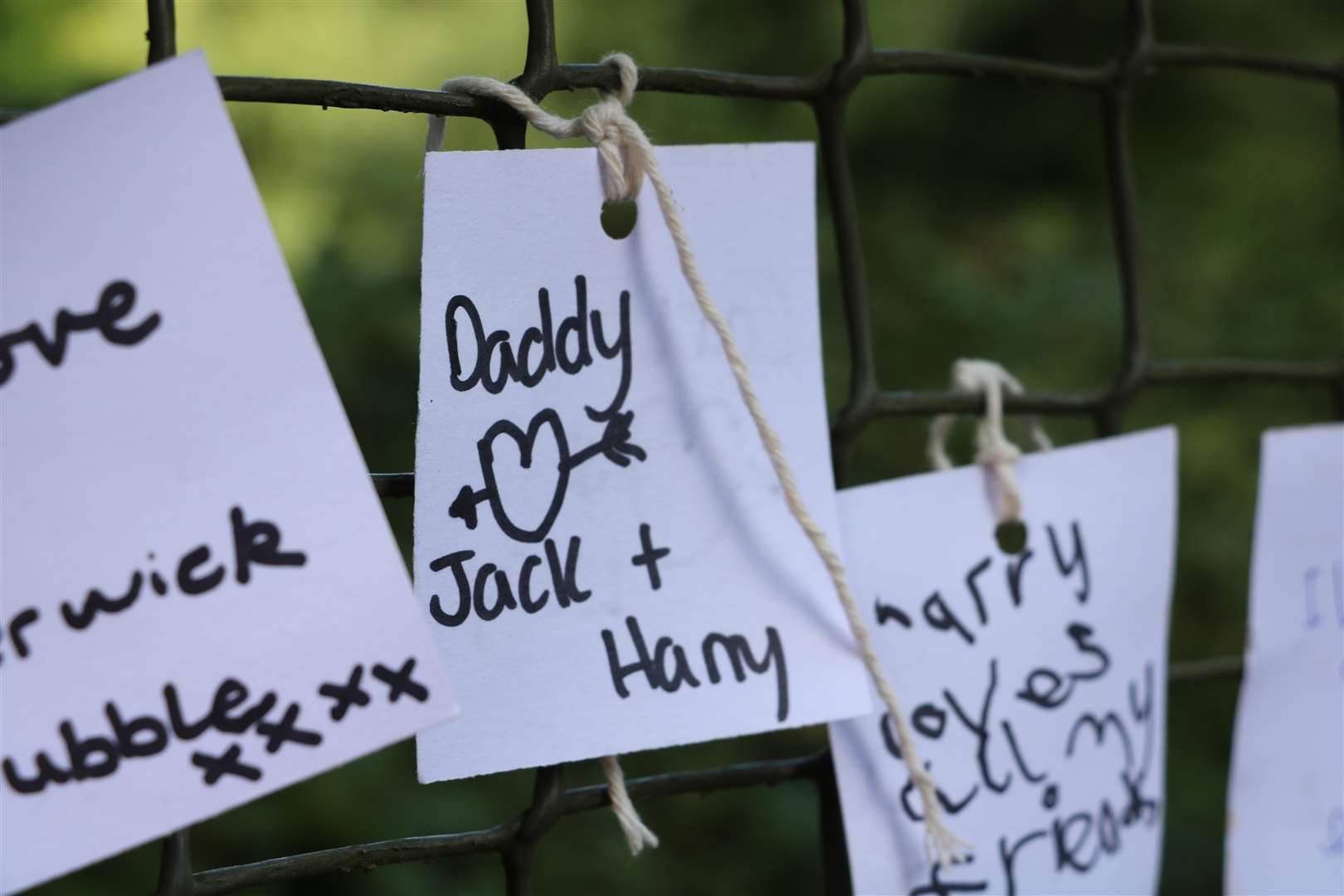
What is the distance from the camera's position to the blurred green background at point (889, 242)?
1.17 metres

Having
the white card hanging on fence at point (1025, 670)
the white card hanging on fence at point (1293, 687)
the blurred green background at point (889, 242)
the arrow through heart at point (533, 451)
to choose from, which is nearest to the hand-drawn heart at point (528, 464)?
the arrow through heart at point (533, 451)

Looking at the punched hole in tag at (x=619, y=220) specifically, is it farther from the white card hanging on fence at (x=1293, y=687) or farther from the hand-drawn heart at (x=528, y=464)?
the white card hanging on fence at (x=1293, y=687)

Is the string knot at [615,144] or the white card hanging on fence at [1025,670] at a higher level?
the string knot at [615,144]

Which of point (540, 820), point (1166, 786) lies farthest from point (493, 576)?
point (1166, 786)

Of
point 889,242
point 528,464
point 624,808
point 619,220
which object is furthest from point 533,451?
point 889,242

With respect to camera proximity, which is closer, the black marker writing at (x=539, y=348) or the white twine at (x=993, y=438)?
the black marker writing at (x=539, y=348)

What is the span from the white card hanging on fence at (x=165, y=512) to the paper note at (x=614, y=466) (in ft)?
0.13

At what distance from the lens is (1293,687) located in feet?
1.73

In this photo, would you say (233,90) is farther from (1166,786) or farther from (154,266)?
(1166,786)

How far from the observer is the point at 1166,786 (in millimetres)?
1264

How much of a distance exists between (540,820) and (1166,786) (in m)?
1.03

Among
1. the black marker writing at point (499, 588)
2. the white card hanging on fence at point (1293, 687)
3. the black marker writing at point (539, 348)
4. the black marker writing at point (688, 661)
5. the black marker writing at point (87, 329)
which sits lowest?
the white card hanging on fence at point (1293, 687)

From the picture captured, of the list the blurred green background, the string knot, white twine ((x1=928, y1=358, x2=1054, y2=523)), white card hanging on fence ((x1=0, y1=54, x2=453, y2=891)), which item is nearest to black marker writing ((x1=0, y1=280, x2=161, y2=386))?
white card hanging on fence ((x1=0, y1=54, x2=453, y2=891))

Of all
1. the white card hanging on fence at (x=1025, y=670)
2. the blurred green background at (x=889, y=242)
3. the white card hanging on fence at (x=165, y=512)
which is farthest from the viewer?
the blurred green background at (x=889, y=242)
